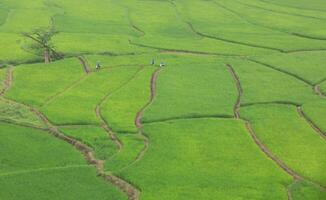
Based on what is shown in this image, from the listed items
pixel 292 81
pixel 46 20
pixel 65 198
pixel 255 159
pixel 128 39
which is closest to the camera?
pixel 65 198

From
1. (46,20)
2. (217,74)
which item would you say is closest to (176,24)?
(46,20)

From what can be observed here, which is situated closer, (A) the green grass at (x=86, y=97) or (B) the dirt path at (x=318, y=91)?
(A) the green grass at (x=86, y=97)

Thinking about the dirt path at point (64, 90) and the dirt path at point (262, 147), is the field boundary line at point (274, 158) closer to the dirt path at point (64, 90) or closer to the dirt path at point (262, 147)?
the dirt path at point (262, 147)

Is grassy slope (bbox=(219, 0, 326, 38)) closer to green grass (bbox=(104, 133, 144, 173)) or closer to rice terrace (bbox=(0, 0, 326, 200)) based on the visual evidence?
rice terrace (bbox=(0, 0, 326, 200))

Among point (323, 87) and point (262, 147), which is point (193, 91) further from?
point (323, 87)

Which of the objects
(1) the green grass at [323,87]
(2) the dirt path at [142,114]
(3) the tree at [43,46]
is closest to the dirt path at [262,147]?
(2) the dirt path at [142,114]

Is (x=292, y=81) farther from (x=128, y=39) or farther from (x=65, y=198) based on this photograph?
(x=65, y=198)
